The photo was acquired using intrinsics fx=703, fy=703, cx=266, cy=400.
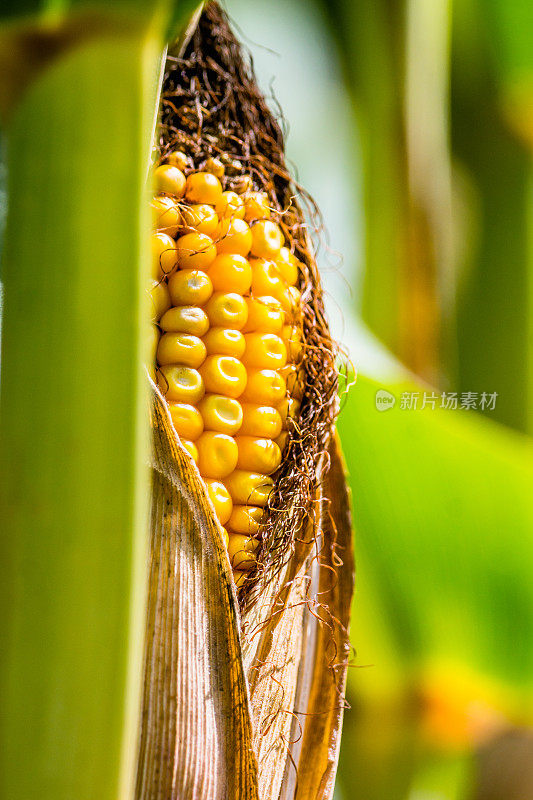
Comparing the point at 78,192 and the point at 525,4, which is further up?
the point at 525,4

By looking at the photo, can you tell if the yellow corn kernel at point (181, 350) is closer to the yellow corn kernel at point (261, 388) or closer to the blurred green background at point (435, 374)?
the yellow corn kernel at point (261, 388)

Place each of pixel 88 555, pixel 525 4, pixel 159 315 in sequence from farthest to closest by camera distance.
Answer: pixel 525 4, pixel 159 315, pixel 88 555

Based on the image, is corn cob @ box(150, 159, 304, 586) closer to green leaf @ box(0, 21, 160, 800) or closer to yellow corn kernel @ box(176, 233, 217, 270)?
yellow corn kernel @ box(176, 233, 217, 270)

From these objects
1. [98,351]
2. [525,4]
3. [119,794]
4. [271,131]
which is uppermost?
[525,4]

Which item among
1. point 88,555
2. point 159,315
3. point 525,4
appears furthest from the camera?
point 525,4

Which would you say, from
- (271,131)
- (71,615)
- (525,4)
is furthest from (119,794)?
(525,4)

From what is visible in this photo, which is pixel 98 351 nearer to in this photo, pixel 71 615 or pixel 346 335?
pixel 71 615

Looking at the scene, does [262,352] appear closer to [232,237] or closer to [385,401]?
[232,237]
